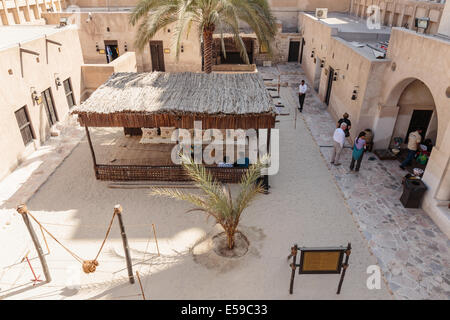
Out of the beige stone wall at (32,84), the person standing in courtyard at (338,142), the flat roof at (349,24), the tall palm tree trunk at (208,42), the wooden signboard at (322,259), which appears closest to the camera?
the wooden signboard at (322,259)

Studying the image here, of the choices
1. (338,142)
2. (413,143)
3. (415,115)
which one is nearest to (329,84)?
(415,115)

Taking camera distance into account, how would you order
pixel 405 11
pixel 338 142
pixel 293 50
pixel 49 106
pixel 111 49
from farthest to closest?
pixel 293 50, pixel 111 49, pixel 405 11, pixel 49 106, pixel 338 142

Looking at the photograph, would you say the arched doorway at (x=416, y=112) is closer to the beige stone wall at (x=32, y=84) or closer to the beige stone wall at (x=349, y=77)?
the beige stone wall at (x=349, y=77)

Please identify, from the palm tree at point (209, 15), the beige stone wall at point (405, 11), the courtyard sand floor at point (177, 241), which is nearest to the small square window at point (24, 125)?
the courtyard sand floor at point (177, 241)

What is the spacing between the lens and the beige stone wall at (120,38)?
2025 cm

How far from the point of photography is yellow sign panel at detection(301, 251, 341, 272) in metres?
6.39

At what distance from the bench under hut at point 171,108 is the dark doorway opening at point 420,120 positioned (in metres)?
6.28

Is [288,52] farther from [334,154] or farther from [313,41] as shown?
[334,154]

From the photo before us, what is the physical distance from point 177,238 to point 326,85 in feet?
41.9

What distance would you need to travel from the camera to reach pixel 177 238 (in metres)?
8.60

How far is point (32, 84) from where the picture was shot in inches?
499

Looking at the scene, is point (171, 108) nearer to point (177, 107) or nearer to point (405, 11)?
point (177, 107)

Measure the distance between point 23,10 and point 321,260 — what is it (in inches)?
921
